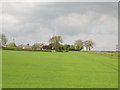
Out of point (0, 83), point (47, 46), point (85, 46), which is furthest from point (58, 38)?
point (0, 83)

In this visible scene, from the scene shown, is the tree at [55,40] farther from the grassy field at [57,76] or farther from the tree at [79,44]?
the grassy field at [57,76]

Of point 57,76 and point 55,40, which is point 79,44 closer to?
point 55,40

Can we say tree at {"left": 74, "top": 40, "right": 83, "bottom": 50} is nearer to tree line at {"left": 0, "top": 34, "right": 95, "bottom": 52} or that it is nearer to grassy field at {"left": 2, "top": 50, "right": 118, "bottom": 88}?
tree line at {"left": 0, "top": 34, "right": 95, "bottom": 52}

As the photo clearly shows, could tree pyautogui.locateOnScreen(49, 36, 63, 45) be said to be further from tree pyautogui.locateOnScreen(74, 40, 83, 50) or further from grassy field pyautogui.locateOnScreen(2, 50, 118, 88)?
grassy field pyautogui.locateOnScreen(2, 50, 118, 88)

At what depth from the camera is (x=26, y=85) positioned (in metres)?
4.50

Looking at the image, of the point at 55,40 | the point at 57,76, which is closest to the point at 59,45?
the point at 55,40

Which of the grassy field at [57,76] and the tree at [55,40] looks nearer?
the grassy field at [57,76]

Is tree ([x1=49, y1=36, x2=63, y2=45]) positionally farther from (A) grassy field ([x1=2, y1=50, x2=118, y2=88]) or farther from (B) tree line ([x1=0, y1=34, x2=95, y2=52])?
(A) grassy field ([x1=2, y1=50, x2=118, y2=88])

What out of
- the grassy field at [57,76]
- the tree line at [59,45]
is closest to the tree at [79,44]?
the tree line at [59,45]

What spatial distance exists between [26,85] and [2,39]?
66700 mm

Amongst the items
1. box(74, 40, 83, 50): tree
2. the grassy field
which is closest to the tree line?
box(74, 40, 83, 50): tree

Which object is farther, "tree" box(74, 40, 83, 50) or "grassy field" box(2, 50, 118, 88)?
"tree" box(74, 40, 83, 50)

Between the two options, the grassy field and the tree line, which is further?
the tree line

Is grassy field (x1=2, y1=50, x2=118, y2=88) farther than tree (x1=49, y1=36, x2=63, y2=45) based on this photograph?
No
